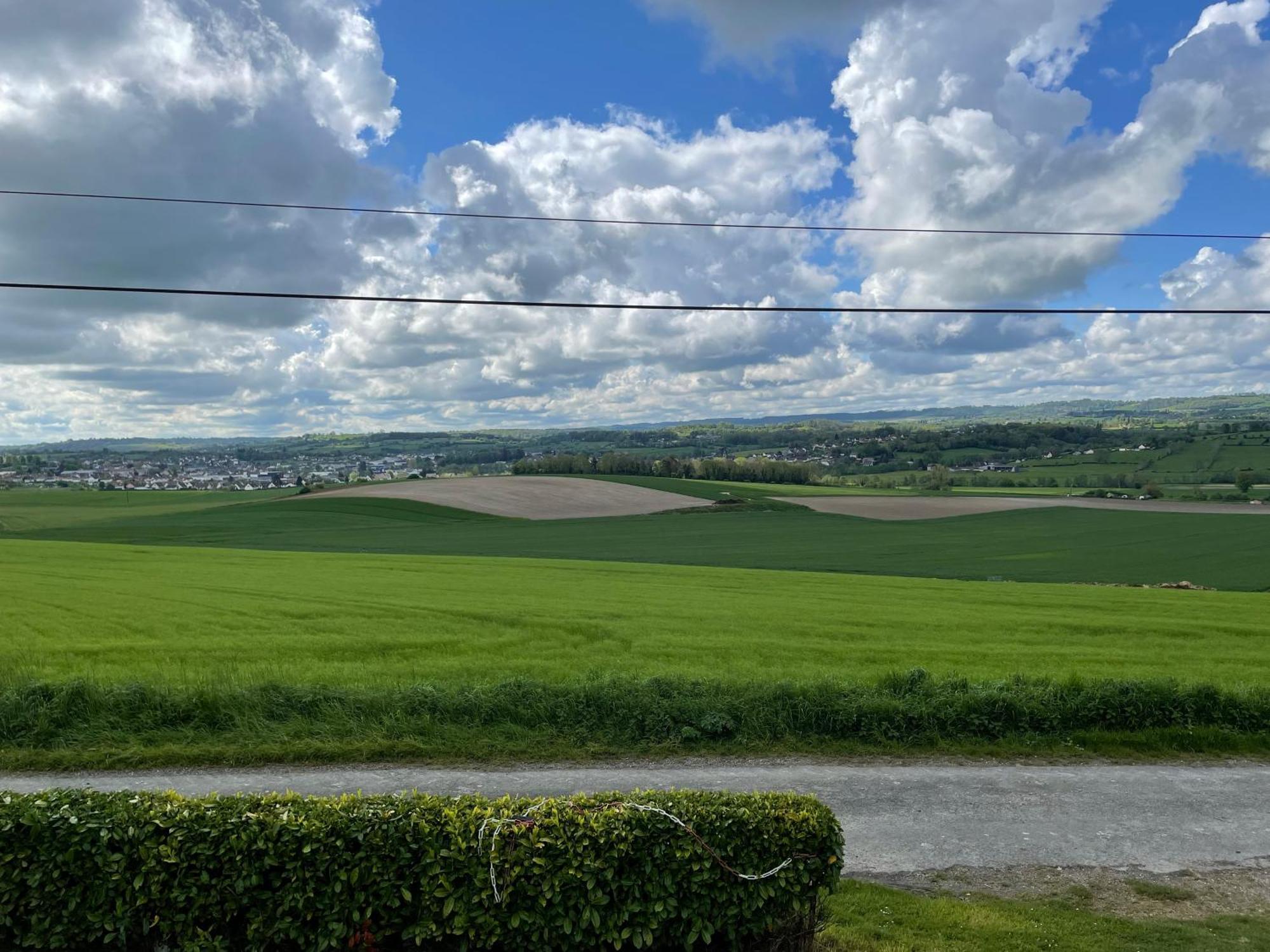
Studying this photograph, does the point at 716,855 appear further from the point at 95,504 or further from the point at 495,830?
the point at 95,504

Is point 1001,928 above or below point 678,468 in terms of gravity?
above

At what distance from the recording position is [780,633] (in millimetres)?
18688

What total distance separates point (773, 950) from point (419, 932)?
8.04 feet

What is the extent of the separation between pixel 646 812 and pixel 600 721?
5435 mm

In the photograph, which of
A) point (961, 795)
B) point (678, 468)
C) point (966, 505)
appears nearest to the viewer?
point (961, 795)

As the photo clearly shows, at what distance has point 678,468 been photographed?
11775 centimetres

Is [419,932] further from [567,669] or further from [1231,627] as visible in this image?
[1231,627]


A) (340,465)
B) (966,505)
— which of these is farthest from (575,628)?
(340,465)

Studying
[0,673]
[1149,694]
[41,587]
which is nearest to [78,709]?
[0,673]

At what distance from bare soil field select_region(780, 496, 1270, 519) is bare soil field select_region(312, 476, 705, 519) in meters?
13.8

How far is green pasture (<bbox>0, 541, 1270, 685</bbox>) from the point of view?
47.9ft

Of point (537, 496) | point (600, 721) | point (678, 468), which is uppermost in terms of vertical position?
point (600, 721)

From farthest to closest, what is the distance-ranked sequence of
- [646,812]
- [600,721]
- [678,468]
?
1. [678,468]
2. [600,721]
3. [646,812]

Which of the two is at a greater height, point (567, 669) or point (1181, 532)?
point (567, 669)
